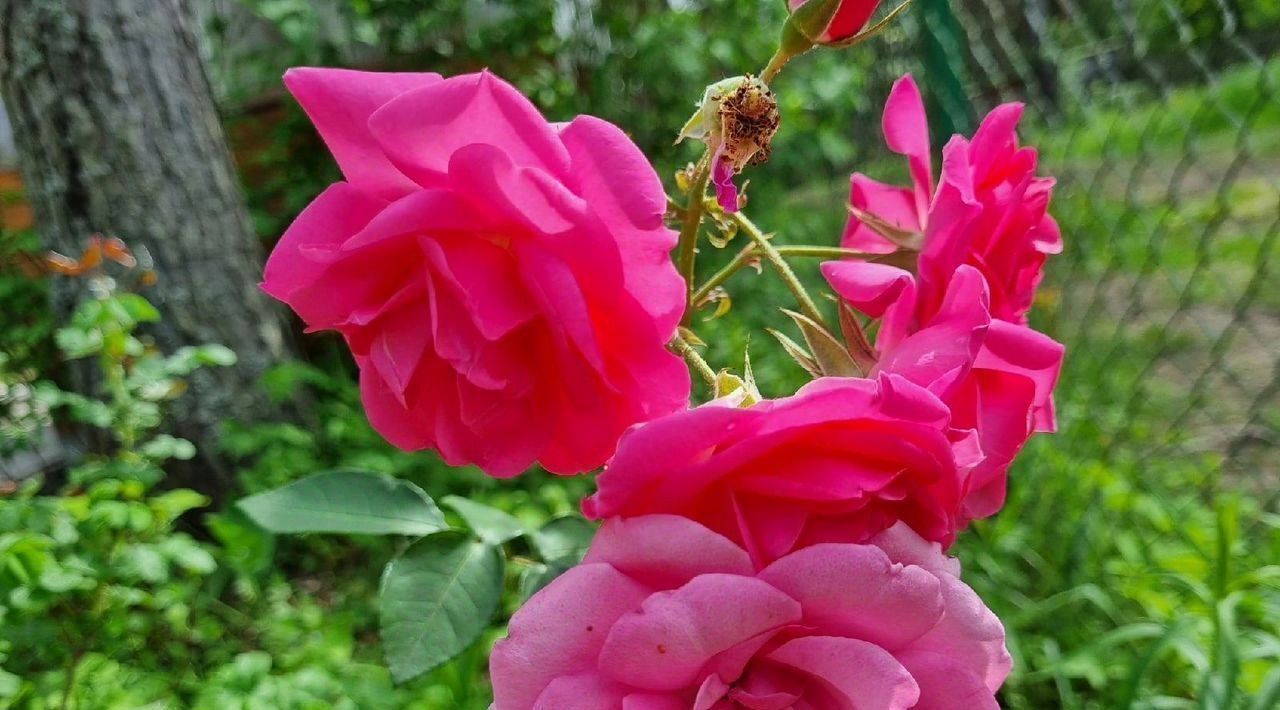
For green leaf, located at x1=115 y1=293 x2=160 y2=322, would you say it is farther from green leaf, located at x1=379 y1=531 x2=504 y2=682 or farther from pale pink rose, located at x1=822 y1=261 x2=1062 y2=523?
pale pink rose, located at x1=822 y1=261 x2=1062 y2=523

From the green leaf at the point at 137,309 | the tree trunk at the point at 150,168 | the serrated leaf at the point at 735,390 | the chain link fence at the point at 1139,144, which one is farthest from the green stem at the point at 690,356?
the tree trunk at the point at 150,168

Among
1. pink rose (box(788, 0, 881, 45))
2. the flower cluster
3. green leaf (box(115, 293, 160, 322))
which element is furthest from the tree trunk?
pink rose (box(788, 0, 881, 45))

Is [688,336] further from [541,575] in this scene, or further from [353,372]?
[353,372]

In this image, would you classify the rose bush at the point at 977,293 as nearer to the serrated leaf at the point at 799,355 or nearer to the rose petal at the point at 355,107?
the serrated leaf at the point at 799,355

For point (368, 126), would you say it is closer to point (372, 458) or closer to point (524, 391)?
point (524, 391)

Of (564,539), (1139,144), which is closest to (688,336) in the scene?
(564,539)
